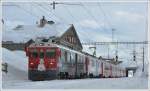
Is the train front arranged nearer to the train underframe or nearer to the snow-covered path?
the train underframe

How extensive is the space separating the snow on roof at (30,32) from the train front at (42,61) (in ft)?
1.57

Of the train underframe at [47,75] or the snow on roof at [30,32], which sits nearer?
the snow on roof at [30,32]

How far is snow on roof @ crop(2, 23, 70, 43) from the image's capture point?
13008 millimetres

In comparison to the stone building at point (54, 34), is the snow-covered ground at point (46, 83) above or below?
below

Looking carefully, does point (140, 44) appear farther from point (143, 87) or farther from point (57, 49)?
point (57, 49)

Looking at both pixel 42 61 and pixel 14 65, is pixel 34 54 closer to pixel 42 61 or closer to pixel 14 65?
pixel 42 61

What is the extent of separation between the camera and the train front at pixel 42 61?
15.2 m

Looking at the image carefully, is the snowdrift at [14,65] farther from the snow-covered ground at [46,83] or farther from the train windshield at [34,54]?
the train windshield at [34,54]

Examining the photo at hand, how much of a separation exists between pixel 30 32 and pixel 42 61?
1937 mm

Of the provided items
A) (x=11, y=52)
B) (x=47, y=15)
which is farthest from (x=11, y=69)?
(x=47, y=15)

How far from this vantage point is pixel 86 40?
13891 millimetres

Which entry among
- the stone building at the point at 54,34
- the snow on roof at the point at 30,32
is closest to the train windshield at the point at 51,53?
the stone building at the point at 54,34

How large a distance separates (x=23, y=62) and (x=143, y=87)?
4.65 metres

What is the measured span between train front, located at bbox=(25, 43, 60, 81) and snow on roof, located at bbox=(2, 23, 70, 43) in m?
0.48
